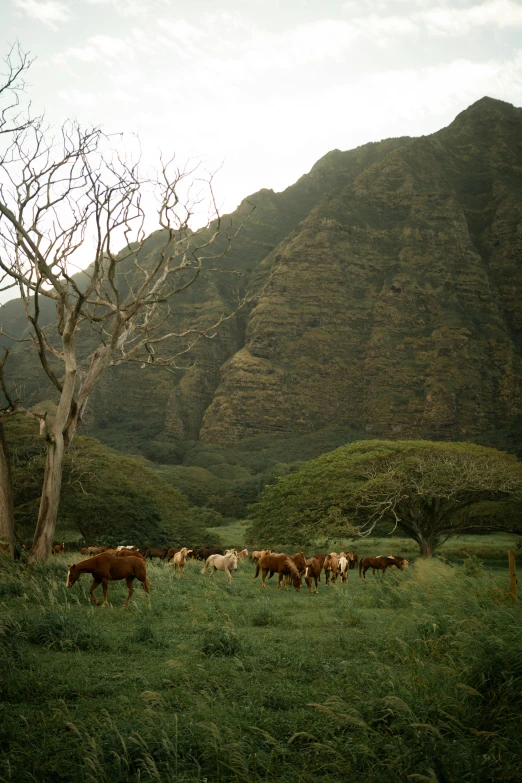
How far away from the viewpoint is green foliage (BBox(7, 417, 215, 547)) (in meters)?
31.0

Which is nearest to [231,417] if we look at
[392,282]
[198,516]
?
[392,282]

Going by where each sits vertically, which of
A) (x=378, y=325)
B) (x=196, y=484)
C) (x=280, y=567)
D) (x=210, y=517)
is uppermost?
(x=378, y=325)

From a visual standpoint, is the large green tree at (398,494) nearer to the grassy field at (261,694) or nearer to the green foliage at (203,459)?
the grassy field at (261,694)

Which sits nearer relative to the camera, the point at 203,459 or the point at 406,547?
the point at 406,547

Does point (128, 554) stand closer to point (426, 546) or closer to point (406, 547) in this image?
point (426, 546)

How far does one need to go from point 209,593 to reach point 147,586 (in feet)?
6.38

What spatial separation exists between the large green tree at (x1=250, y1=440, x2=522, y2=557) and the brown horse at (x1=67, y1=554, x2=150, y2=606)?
49.8 ft

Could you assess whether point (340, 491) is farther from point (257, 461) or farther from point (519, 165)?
point (519, 165)

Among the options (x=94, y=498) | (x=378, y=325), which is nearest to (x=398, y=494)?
(x=94, y=498)

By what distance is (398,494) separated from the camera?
26094 millimetres

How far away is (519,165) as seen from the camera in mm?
161000

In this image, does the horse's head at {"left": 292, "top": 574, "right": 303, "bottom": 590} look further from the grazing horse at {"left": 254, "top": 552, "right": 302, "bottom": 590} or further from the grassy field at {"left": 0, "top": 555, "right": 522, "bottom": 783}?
the grassy field at {"left": 0, "top": 555, "right": 522, "bottom": 783}

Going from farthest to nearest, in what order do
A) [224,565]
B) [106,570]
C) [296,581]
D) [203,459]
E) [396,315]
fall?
[396,315]
[203,459]
[224,565]
[296,581]
[106,570]

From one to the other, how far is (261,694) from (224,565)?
11618 mm
